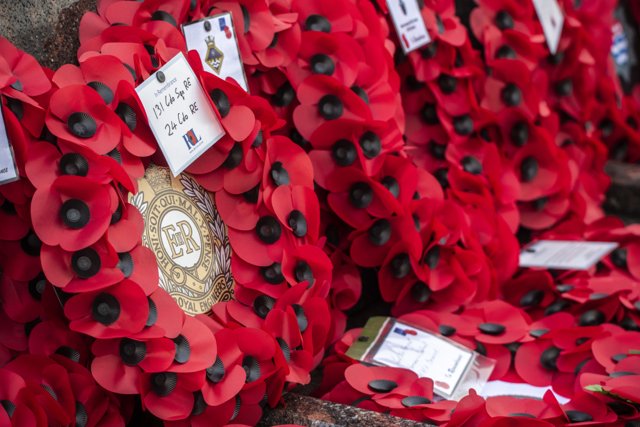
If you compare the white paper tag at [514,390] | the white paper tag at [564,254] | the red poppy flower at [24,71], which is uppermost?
the red poppy flower at [24,71]

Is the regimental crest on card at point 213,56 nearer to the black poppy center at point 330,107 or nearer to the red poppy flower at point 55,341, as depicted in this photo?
the black poppy center at point 330,107

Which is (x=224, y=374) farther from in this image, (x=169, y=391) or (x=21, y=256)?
(x=21, y=256)

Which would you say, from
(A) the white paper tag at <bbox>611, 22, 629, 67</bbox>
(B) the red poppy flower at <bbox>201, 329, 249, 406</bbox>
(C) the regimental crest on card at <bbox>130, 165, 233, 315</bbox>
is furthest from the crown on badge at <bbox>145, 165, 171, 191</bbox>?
(A) the white paper tag at <bbox>611, 22, 629, 67</bbox>

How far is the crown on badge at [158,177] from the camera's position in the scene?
54.2 inches

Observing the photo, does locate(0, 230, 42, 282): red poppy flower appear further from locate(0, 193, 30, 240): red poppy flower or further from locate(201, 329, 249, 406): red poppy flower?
locate(201, 329, 249, 406): red poppy flower

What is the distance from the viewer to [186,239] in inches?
55.8

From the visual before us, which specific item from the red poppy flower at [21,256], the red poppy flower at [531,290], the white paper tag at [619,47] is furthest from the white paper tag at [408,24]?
the white paper tag at [619,47]

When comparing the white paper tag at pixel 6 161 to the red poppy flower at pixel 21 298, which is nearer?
the white paper tag at pixel 6 161

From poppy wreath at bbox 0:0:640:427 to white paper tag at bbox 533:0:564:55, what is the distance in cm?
3

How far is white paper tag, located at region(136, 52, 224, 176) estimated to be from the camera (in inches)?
52.1

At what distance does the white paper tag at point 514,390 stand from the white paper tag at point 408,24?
2.21 ft

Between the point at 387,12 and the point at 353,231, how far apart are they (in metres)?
0.47

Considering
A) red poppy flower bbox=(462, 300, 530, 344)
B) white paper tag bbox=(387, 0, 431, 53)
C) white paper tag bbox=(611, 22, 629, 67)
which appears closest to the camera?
red poppy flower bbox=(462, 300, 530, 344)

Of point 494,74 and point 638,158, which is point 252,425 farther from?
point 638,158
